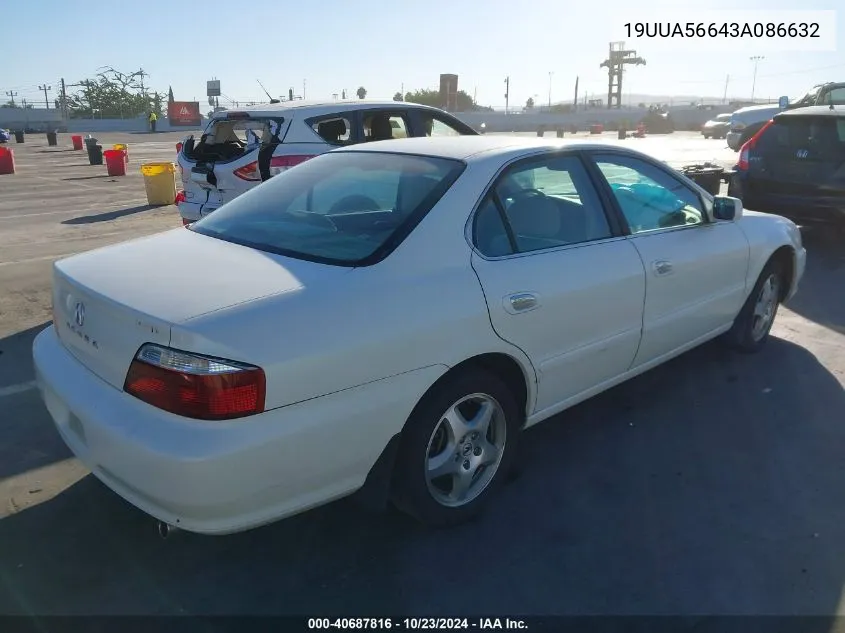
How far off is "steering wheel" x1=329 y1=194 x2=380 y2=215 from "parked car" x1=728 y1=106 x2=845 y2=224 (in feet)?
20.6

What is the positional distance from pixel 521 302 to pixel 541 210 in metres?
0.65

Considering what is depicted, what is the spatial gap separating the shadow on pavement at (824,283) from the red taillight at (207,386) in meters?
4.91

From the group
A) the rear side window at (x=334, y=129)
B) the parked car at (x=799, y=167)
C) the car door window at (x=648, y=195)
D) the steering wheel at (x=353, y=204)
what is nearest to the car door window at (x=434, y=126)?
the rear side window at (x=334, y=129)

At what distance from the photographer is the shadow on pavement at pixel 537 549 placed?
98.5 inches

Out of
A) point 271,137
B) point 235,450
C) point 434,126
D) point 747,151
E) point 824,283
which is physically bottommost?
point 824,283

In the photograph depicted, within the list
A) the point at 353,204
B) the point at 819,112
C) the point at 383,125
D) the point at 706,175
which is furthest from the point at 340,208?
the point at 706,175

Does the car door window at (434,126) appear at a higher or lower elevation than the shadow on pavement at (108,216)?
higher

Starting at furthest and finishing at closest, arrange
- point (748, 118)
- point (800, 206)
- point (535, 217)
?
1. point (748, 118)
2. point (800, 206)
3. point (535, 217)

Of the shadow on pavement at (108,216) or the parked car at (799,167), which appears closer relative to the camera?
the parked car at (799,167)

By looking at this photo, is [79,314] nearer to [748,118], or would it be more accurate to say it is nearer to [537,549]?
[537,549]

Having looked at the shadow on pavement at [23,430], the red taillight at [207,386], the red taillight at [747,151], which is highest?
the red taillight at [747,151]

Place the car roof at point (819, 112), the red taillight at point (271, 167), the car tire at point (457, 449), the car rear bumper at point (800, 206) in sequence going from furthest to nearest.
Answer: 1. the car roof at point (819, 112)
2. the car rear bumper at point (800, 206)
3. the red taillight at point (271, 167)
4. the car tire at point (457, 449)

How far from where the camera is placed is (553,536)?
9.41ft

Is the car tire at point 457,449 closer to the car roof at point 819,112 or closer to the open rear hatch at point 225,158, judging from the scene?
the open rear hatch at point 225,158
